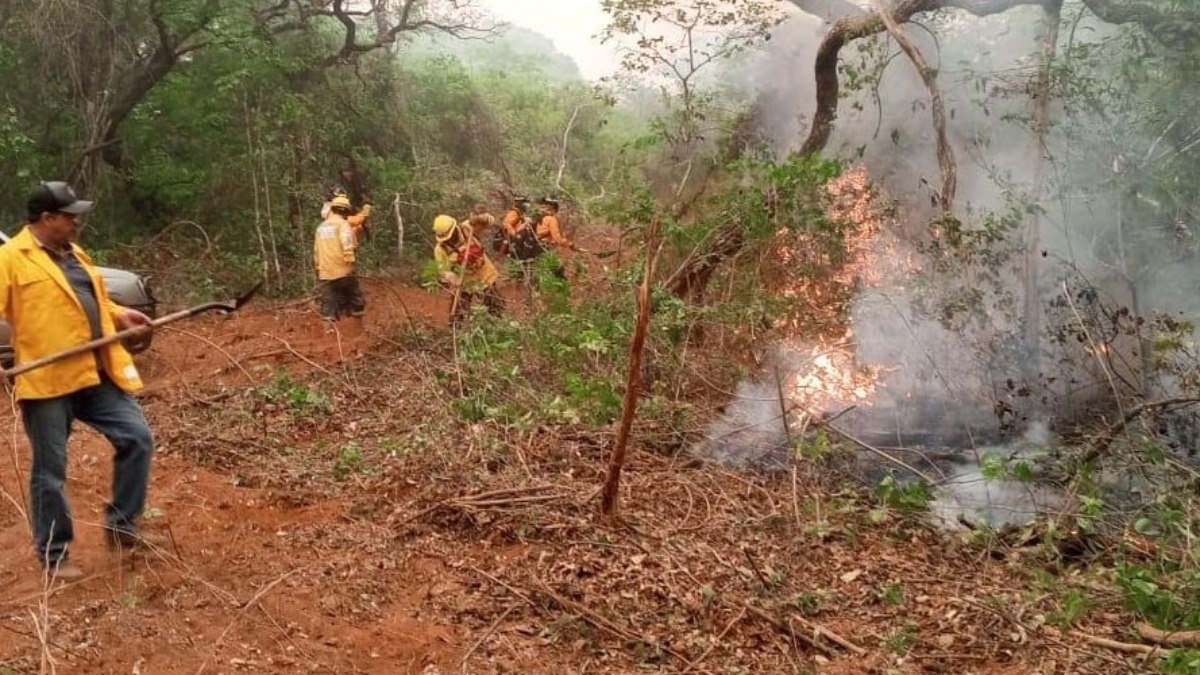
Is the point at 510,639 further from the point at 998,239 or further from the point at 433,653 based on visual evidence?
the point at 998,239

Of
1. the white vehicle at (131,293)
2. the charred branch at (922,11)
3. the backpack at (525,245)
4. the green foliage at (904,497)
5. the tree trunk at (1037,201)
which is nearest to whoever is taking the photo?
the green foliage at (904,497)

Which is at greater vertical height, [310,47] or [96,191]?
[310,47]

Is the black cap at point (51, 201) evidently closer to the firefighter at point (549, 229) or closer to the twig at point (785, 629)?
the twig at point (785, 629)

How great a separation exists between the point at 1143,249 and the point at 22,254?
31.9 feet

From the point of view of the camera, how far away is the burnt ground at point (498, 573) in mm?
4180

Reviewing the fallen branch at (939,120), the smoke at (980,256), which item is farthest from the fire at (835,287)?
the fallen branch at (939,120)

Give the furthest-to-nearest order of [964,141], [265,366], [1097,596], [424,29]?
[424,29], [964,141], [265,366], [1097,596]

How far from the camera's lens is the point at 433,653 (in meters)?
4.23

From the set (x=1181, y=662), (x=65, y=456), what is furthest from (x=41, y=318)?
(x=1181, y=662)

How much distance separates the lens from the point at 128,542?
4.62m

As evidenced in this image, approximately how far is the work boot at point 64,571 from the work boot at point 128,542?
0.73 feet

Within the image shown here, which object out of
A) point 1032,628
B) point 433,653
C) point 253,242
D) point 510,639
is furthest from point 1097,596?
point 253,242

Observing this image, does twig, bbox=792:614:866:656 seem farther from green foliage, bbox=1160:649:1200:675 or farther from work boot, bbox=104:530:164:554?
work boot, bbox=104:530:164:554

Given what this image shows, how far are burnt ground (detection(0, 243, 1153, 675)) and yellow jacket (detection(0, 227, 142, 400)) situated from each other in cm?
38
